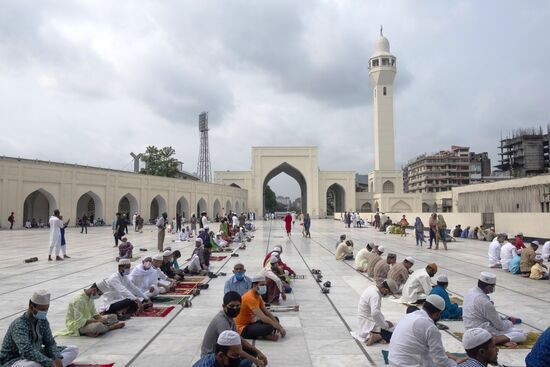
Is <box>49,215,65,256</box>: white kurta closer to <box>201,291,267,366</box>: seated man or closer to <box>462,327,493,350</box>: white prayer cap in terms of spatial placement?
<box>201,291,267,366</box>: seated man

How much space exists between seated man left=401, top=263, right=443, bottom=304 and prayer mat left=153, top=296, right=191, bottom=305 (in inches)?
126

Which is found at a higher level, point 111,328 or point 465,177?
point 465,177

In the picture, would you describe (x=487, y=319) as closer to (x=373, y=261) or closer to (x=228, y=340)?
(x=228, y=340)

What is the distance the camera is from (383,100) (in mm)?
50219

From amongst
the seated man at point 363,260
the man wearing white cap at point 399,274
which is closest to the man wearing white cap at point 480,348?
the man wearing white cap at point 399,274

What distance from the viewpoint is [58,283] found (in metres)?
7.73

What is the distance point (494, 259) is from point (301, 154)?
139ft

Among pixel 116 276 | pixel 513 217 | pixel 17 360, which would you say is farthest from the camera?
pixel 513 217

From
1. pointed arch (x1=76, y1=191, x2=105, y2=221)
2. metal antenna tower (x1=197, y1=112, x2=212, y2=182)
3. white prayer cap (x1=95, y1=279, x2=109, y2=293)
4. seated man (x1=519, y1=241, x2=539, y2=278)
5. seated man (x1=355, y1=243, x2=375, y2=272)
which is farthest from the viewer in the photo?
metal antenna tower (x1=197, y1=112, x2=212, y2=182)

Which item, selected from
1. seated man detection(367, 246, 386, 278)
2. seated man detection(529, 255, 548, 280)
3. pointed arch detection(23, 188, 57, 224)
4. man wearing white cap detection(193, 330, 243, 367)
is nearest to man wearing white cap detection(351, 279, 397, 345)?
man wearing white cap detection(193, 330, 243, 367)

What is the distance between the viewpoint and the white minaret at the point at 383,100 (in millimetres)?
49281

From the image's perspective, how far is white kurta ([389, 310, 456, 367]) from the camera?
312 centimetres

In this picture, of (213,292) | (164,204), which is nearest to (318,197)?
(164,204)

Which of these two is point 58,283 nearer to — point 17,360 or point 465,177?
point 17,360
